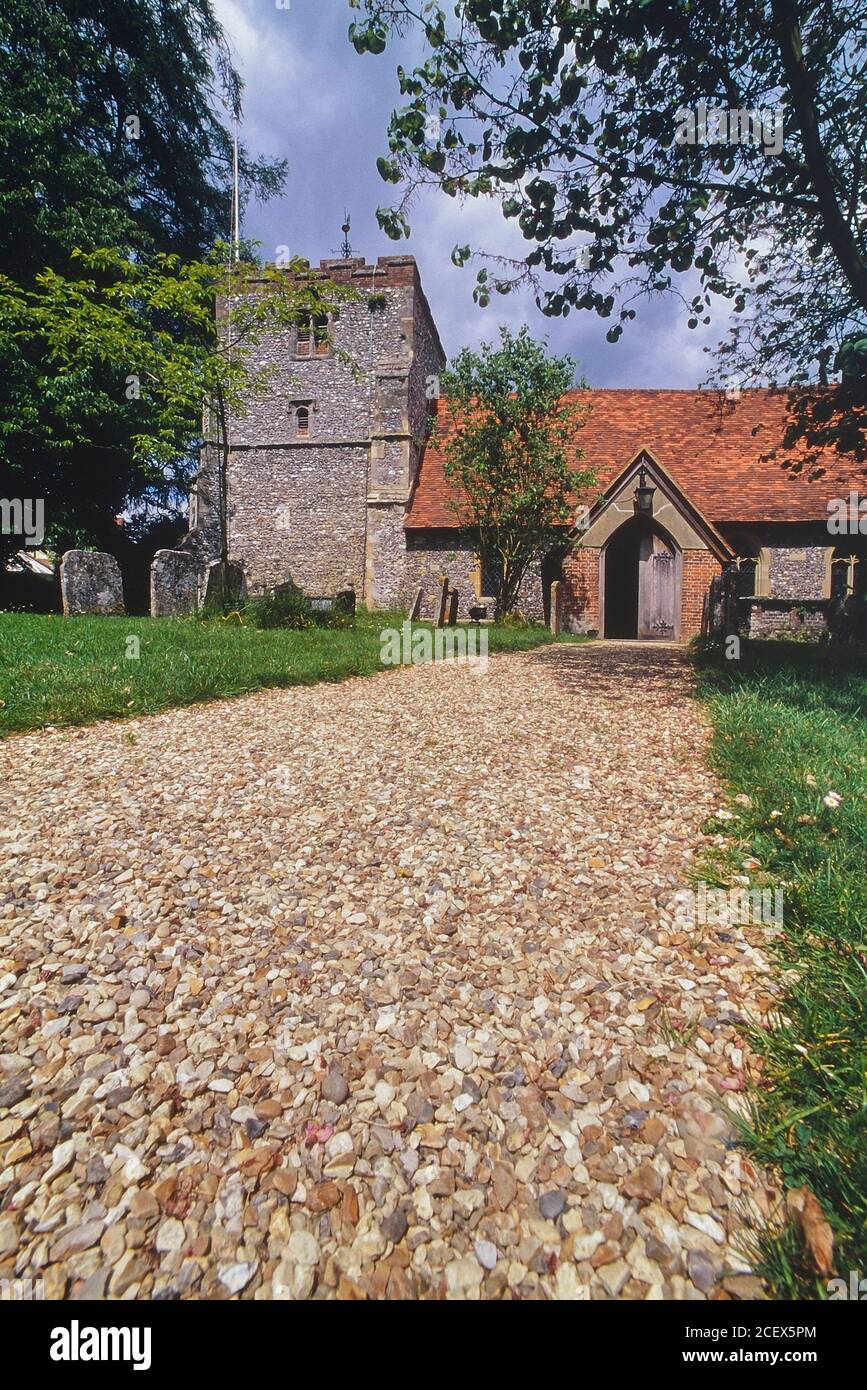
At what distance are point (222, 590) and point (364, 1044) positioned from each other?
1446 cm

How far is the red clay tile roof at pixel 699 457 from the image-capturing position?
60.5ft

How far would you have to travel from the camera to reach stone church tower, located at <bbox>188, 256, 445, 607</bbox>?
72.2 feet

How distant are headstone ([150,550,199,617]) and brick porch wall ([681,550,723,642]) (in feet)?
45.4

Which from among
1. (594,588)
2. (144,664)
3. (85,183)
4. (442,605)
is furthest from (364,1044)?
(85,183)

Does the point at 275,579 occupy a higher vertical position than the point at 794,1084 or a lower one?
higher

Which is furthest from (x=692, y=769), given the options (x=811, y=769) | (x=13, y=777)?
(x=13, y=777)

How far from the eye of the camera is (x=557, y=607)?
17.8 m

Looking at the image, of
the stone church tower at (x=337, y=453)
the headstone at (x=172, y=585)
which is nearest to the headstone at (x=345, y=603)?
the headstone at (x=172, y=585)

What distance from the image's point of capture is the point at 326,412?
23.0 metres

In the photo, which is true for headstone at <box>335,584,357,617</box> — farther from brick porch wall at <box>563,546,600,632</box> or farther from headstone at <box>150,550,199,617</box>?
brick porch wall at <box>563,546,600,632</box>

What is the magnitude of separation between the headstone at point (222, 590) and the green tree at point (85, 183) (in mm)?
6047

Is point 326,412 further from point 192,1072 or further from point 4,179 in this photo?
point 192,1072

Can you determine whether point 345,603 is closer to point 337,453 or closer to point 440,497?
point 440,497
